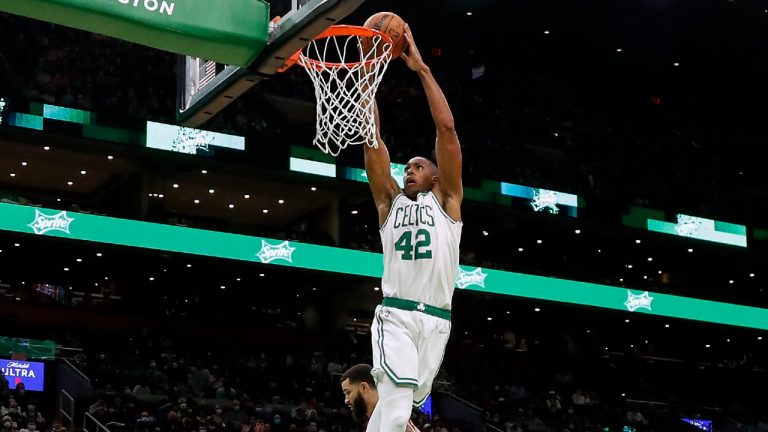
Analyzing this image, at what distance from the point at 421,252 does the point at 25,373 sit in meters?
17.9

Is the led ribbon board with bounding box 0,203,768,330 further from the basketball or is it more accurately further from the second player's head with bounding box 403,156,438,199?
the second player's head with bounding box 403,156,438,199

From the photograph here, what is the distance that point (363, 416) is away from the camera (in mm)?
7793

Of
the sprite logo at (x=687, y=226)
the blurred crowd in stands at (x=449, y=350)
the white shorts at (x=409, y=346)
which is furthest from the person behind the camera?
the sprite logo at (x=687, y=226)

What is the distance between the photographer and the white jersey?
7262 mm

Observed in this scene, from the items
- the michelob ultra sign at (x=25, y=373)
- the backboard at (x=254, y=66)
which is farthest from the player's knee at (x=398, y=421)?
the michelob ultra sign at (x=25, y=373)

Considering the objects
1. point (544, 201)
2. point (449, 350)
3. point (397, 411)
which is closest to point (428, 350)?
point (397, 411)

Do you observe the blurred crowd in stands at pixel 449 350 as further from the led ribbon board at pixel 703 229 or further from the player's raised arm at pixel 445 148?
the player's raised arm at pixel 445 148

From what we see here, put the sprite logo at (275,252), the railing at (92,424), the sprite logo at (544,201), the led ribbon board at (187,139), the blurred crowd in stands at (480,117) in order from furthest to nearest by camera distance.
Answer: the sprite logo at (544,201), the sprite logo at (275,252), the blurred crowd in stands at (480,117), the led ribbon board at (187,139), the railing at (92,424)

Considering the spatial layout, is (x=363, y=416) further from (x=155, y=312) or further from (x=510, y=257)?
(x=510, y=257)

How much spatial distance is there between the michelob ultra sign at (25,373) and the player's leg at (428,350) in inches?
679

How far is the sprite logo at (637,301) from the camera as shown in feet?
109

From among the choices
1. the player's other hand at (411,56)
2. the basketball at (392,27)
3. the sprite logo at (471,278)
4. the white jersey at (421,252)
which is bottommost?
the white jersey at (421,252)

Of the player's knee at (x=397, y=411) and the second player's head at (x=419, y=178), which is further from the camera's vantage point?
the second player's head at (x=419, y=178)

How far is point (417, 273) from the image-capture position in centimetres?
727
